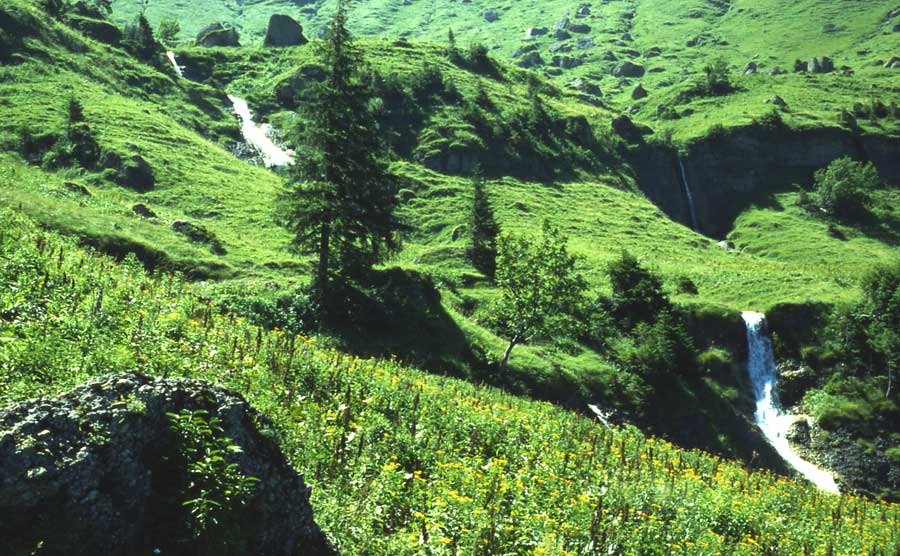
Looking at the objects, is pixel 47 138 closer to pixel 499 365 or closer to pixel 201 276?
pixel 201 276

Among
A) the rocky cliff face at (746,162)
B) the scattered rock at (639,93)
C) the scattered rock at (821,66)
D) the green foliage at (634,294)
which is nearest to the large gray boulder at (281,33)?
the rocky cliff face at (746,162)

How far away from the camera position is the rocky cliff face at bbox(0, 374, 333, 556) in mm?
3992

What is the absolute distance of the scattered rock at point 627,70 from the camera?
18875 cm

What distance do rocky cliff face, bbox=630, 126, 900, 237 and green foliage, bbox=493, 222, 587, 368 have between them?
243ft

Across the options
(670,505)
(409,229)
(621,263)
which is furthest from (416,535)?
(621,263)

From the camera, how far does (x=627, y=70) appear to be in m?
189

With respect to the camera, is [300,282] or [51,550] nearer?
[51,550]

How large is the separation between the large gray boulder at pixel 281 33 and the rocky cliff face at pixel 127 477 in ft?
418

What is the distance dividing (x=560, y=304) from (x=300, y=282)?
14479mm

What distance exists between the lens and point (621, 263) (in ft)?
141

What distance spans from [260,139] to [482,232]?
45762 mm

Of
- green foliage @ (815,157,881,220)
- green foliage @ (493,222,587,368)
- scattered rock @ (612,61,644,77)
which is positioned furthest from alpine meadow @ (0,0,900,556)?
scattered rock @ (612,61,644,77)

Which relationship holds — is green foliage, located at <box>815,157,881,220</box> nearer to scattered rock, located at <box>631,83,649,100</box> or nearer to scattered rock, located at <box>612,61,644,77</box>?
scattered rock, located at <box>631,83,649,100</box>

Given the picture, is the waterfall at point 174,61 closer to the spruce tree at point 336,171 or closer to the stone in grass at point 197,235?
the stone in grass at point 197,235
